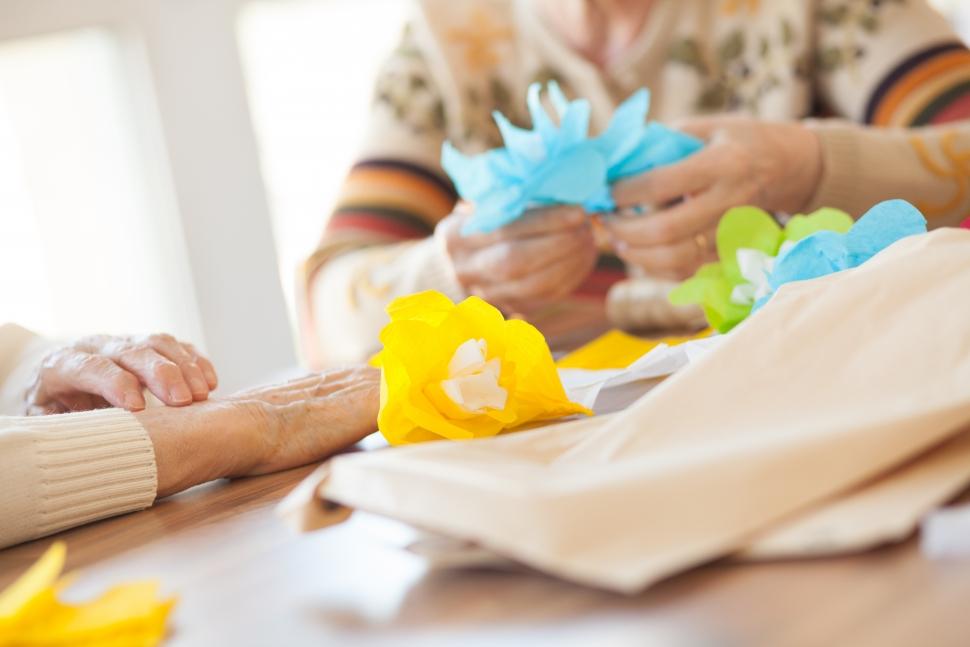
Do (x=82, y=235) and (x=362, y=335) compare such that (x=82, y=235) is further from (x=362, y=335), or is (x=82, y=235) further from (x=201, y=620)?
(x=201, y=620)

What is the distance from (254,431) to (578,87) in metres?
1.11

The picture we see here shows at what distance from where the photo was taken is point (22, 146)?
2143 mm

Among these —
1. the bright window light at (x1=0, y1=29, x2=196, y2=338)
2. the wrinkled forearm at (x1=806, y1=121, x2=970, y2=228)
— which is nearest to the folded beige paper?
the wrinkled forearm at (x1=806, y1=121, x2=970, y2=228)

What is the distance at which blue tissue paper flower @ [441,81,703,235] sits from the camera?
86 centimetres

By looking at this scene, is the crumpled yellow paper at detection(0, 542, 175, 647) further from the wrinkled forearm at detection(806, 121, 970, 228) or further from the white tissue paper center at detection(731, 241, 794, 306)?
the wrinkled forearm at detection(806, 121, 970, 228)

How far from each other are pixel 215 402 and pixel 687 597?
0.46 meters

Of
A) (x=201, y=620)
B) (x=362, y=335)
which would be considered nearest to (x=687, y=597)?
(x=201, y=620)

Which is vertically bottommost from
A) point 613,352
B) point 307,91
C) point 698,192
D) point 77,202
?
point 613,352

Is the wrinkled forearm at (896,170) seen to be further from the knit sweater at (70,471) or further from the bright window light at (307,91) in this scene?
the bright window light at (307,91)

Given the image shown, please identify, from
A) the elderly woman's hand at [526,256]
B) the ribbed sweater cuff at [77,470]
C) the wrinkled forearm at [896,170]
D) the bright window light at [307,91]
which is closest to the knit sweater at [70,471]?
the ribbed sweater cuff at [77,470]

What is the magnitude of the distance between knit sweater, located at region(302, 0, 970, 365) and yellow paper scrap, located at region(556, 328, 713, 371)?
15.9 inches

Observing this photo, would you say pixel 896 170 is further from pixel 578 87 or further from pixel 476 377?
pixel 476 377

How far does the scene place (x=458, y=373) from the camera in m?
0.63

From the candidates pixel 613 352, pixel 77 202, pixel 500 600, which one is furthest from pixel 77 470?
pixel 77 202
